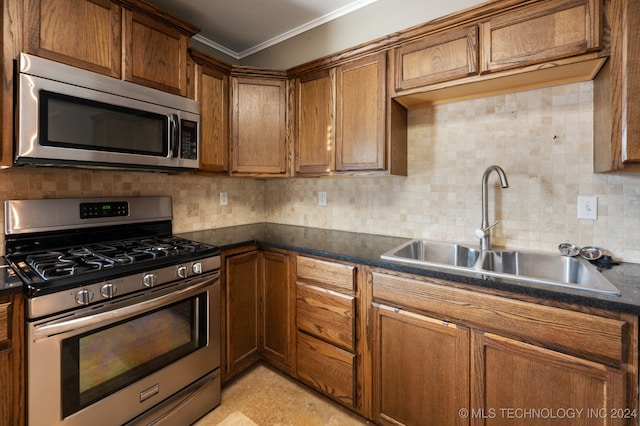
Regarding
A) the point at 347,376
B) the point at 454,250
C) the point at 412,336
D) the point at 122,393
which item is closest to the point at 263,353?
the point at 347,376

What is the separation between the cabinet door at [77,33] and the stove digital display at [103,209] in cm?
75

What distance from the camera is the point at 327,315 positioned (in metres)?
1.78

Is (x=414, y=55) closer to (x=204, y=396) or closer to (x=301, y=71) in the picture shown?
(x=301, y=71)

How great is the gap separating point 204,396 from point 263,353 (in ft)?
1.70

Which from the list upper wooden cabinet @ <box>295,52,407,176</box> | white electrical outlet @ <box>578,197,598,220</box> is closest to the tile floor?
upper wooden cabinet @ <box>295,52,407,176</box>

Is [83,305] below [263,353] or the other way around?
the other way around

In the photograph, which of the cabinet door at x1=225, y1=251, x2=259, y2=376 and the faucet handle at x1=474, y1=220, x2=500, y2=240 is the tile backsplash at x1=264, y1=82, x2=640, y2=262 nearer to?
the faucet handle at x1=474, y1=220, x2=500, y2=240

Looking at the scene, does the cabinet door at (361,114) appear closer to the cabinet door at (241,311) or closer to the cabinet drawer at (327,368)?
the cabinet door at (241,311)

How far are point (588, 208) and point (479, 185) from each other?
1.68ft

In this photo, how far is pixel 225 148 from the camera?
2186mm

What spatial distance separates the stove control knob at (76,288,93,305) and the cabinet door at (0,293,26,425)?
6.5 inches

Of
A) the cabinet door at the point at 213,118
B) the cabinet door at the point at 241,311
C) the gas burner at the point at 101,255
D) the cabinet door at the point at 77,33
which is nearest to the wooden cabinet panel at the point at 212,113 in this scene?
the cabinet door at the point at 213,118

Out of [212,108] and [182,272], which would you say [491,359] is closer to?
[182,272]

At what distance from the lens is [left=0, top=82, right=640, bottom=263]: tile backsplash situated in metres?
1.51
